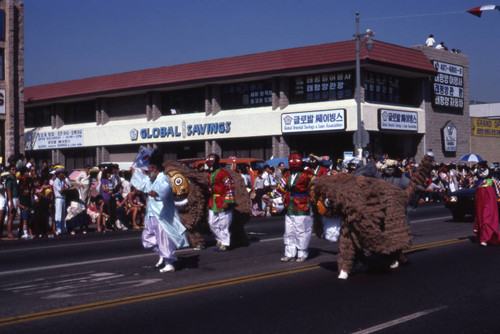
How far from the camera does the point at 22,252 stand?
1318cm

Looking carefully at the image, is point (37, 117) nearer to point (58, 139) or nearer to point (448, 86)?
point (58, 139)

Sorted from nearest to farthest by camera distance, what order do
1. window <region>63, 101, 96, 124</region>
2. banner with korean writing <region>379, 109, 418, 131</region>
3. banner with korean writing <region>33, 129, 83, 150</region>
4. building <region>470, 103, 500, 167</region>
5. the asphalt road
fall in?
1. the asphalt road
2. banner with korean writing <region>379, 109, 418, 131</region>
3. building <region>470, 103, 500, 167</region>
4. banner with korean writing <region>33, 129, 83, 150</region>
5. window <region>63, 101, 96, 124</region>

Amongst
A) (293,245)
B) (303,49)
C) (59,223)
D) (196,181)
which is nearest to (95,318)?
(293,245)

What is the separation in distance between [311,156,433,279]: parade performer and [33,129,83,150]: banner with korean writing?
38.7 m

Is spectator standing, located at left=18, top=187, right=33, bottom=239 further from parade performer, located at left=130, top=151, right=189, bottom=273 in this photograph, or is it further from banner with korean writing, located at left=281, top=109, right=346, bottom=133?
banner with korean writing, located at left=281, top=109, right=346, bottom=133

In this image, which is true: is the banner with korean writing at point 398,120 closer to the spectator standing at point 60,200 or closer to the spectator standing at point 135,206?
the spectator standing at point 135,206

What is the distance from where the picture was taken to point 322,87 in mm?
34500

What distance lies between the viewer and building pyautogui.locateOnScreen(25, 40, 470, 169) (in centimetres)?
3369

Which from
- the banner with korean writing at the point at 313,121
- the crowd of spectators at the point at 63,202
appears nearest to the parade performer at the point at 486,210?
the crowd of spectators at the point at 63,202

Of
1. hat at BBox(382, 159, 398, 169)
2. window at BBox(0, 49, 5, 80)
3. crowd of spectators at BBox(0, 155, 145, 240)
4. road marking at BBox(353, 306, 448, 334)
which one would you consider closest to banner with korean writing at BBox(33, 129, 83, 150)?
window at BBox(0, 49, 5, 80)

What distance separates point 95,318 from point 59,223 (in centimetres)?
1121

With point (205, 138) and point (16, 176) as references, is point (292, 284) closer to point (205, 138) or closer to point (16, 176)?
point (16, 176)

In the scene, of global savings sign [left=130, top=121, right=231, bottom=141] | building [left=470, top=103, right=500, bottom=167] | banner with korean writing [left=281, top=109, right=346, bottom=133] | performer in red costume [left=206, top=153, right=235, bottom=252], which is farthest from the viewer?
building [left=470, top=103, right=500, bottom=167]

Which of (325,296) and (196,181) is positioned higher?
(196,181)
